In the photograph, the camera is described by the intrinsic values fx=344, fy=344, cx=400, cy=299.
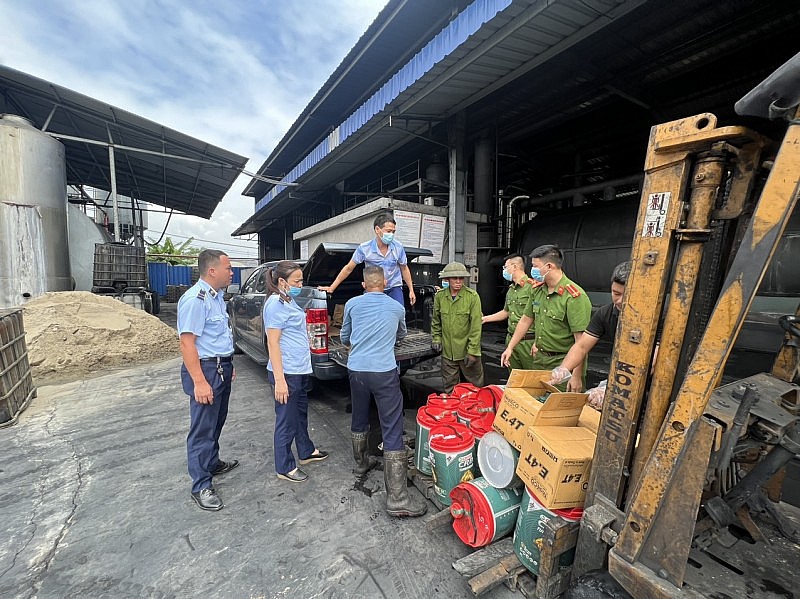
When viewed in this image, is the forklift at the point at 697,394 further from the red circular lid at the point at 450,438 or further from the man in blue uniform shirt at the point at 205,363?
the man in blue uniform shirt at the point at 205,363

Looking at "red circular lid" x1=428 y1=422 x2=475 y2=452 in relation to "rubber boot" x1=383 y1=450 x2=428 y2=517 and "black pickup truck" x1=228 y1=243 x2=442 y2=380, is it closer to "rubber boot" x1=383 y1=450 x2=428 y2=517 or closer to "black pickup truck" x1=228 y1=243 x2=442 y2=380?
"rubber boot" x1=383 y1=450 x2=428 y2=517

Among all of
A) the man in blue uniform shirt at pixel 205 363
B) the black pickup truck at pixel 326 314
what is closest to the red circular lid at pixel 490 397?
the black pickup truck at pixel 326 314

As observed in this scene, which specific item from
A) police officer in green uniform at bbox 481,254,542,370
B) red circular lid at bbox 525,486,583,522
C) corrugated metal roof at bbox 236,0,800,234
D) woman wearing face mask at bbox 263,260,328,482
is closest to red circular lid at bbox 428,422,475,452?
red circular lid at bbox 525,486,583,522

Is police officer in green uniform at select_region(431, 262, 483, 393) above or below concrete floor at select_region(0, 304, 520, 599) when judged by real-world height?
above

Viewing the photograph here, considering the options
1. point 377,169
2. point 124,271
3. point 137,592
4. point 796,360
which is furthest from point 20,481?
point 377,169

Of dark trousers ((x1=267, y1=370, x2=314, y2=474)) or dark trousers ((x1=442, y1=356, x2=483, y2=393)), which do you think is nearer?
dark trousers ((x1=267, y1=370, x2=314, y2=474))

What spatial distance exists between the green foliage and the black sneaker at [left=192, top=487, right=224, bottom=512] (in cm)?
2648

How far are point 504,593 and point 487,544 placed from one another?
0.22 meters

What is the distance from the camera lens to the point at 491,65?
5.81 m

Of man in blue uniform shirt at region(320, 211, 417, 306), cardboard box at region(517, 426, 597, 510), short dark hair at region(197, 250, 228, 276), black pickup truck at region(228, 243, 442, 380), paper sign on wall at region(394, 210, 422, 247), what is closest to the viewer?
cardboard box at region(517, 426, 597, 510)

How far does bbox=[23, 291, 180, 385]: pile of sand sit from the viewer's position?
6008 mm

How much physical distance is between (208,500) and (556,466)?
8.05 ft

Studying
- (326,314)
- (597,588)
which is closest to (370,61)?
(326,314)

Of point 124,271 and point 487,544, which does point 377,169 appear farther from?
point 487,544
